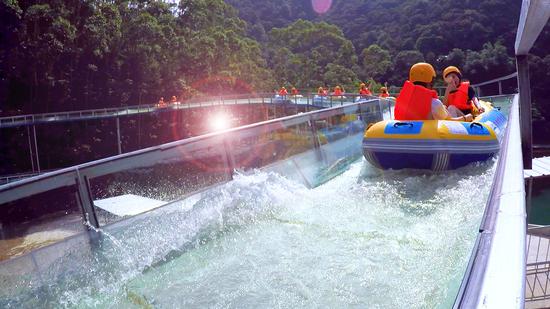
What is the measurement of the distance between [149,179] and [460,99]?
19.9ft

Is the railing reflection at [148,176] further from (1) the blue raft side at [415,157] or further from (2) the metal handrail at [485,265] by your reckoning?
(2) the metal handrail at [485,265]

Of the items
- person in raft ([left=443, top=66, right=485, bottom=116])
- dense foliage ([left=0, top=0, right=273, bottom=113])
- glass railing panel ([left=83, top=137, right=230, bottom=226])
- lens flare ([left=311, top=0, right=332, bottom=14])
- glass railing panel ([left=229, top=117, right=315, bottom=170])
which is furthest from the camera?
lens flare ([left=311, top=0, right=332, bottom=14])

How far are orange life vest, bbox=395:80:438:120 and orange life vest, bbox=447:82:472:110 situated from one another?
176 cm

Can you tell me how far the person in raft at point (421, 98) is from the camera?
6496mm

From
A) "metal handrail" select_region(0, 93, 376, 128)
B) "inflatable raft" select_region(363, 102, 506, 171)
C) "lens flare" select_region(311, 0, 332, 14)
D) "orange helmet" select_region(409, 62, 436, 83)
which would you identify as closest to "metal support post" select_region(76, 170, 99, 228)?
"inflatable raft" select_region(363, 102, 506, 171)

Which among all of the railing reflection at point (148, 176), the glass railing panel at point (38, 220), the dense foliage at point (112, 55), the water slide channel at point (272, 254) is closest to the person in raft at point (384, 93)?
the railing reflection at point (148, 176)

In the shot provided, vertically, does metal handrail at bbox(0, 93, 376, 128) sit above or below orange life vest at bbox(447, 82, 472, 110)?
below

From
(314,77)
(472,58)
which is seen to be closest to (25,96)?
(314,77)

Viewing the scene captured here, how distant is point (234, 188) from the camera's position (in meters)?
4.55

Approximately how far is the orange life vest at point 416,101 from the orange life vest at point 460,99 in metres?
1.76

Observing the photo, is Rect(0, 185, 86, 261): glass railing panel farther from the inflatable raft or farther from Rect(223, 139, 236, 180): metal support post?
the inflatable raft

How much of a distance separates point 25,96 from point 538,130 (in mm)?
43872

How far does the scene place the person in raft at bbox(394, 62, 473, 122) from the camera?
6496 millimetres

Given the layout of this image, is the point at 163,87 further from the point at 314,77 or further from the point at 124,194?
the point at 124,194
